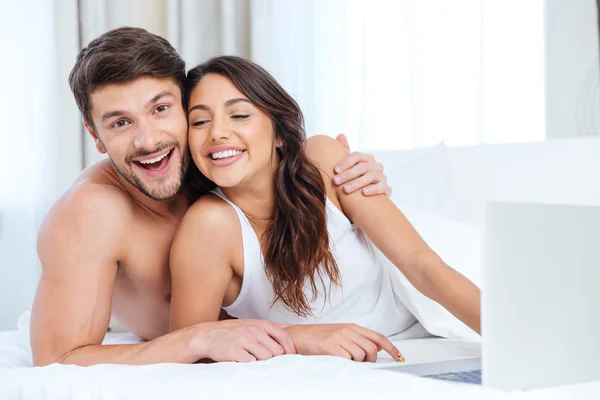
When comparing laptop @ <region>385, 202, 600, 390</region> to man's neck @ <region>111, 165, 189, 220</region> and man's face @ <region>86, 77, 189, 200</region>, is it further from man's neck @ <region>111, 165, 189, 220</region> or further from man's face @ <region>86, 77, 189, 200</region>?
man's neck @ <region>111, 165, 189, 220</region>

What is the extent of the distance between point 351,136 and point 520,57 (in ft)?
2.73

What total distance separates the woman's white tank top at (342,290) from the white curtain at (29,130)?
5.86ft

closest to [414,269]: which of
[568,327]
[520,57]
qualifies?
[568,327]

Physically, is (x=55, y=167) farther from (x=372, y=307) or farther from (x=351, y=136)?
(x=372, y=307)

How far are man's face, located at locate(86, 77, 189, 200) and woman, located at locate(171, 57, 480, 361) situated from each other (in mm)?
47

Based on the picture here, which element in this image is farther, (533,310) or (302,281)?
(302,281)

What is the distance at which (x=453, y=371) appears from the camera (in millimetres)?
1108

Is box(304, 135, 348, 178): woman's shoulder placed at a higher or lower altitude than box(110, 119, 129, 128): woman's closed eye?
lower

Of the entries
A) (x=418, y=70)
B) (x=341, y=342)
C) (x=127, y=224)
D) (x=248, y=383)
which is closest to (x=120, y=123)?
(x=127, y=224)

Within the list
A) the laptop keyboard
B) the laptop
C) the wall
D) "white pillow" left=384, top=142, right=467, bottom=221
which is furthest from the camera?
the wall

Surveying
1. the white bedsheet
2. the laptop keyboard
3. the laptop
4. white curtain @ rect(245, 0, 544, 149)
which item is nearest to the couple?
the white bedsheet

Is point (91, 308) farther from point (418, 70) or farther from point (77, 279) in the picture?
point (418, 70)

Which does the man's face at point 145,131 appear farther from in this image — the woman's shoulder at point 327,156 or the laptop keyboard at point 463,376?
the laptop keyboard at point 463,376

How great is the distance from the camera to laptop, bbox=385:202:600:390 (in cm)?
87
